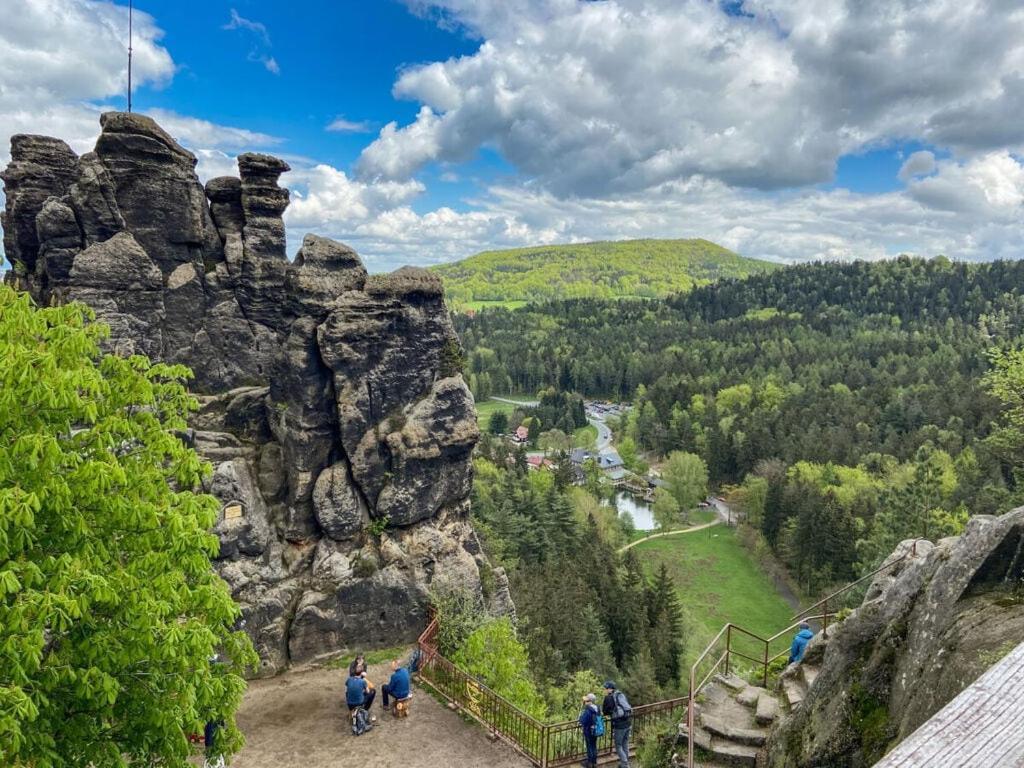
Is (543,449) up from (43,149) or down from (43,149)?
down

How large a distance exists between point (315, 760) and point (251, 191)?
75.6 feet

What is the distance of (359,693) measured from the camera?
17359mm

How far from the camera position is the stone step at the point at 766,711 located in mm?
13617

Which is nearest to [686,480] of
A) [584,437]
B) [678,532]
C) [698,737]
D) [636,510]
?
[678,532]

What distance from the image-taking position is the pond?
Result: 326 feet

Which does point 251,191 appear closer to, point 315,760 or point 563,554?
point 315,760

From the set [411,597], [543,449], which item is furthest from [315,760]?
[543,449]

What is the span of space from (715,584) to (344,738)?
203ft

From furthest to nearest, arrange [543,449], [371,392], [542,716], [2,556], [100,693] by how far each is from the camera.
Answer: [543,449] → [371,392] → [542,716] → [100,693] → [2,556]

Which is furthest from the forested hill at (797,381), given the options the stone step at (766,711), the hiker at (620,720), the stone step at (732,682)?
the hiker at (620,720)

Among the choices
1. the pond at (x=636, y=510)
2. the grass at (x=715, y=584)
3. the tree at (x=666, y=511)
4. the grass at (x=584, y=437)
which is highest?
the grass at (x=584, y=437)

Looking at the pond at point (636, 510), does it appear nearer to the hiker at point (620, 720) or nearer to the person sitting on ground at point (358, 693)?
the person sitting on ground at point (358, 693)

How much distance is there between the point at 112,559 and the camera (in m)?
9.80

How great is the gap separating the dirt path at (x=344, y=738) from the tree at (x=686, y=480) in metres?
79.9
